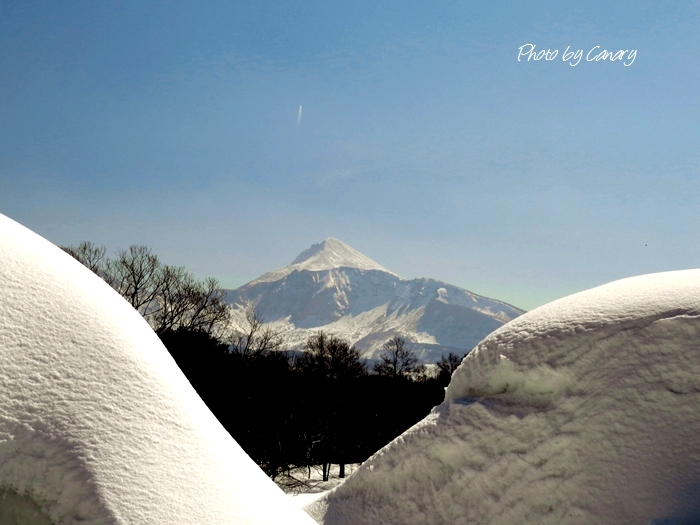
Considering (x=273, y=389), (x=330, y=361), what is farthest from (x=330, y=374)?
(x=273, y=389)

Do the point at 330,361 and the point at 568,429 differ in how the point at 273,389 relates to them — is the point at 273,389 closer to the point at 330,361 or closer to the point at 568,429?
the point at 330,361

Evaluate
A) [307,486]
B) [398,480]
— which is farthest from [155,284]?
[398,480]

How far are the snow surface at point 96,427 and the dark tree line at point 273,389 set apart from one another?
63.8ft

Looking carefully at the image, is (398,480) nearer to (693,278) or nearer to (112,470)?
(112,470)

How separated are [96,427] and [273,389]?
90.9 ft

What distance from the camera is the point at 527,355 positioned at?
600 cm

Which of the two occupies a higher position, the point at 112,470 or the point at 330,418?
the point at 112,470

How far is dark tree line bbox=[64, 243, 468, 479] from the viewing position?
81.6 ft

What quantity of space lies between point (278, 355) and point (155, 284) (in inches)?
455

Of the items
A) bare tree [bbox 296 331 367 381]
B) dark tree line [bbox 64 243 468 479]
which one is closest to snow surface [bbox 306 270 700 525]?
dark tree line [bbox 64 243 468 479]

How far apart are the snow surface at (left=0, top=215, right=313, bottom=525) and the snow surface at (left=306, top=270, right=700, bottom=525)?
208 cm

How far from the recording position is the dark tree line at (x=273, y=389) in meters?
24.9

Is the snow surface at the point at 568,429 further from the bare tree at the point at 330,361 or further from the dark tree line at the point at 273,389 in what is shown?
the bare tree at the point at 330,361

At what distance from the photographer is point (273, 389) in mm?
30672
